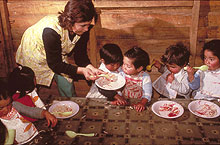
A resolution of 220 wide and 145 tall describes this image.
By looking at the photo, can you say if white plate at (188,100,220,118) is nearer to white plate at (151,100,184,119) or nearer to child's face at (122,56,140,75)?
white plate at (151,100,184,119)

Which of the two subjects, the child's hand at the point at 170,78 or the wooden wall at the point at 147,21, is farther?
the wooden wall at the point at 147,21

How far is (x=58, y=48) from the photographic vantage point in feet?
10.3

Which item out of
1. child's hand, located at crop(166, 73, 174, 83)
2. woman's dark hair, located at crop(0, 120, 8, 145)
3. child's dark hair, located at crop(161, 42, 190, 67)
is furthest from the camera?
child's hand, located at crop(166, 73, 174, 83)

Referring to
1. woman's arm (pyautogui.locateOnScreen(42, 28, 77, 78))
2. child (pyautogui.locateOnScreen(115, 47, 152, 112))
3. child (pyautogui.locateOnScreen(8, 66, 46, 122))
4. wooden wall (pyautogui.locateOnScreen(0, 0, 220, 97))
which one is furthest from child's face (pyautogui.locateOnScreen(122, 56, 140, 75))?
child (pyautogui.locateOnScreen(8, 66, 46, 122))

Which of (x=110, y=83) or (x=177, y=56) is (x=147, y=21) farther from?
(x=110, y=83)

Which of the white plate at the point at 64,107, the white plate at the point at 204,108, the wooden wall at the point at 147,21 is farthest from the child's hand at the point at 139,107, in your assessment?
the wooden wall at the point at 147,21

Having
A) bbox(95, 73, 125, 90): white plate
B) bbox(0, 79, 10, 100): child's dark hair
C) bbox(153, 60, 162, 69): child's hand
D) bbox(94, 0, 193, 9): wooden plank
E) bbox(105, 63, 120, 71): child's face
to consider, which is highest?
bbox(94, 0, 193, 9): wooden plank

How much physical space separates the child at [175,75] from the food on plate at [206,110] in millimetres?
708

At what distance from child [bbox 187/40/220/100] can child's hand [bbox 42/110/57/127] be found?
1.76 metres

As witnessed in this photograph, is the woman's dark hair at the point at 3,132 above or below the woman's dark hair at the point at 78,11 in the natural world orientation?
below

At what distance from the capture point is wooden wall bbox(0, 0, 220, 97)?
3740 millimetres

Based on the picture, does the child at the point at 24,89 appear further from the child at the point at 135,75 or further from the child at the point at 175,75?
the child at the point at 175,75

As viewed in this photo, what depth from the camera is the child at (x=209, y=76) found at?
10.5ft

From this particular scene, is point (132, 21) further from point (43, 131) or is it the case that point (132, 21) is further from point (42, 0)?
point (43, 131)
